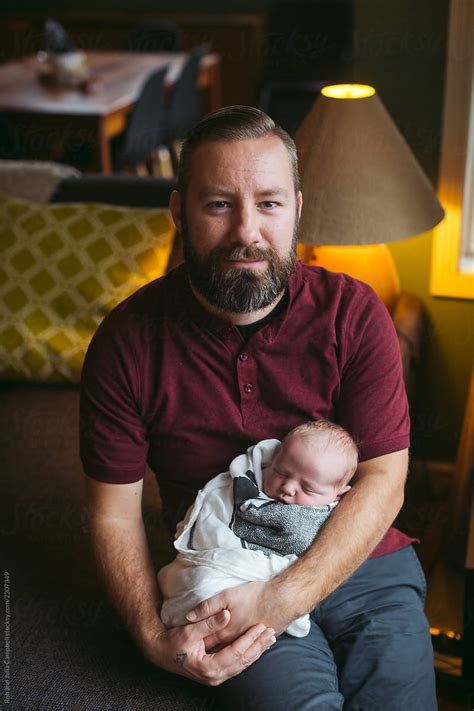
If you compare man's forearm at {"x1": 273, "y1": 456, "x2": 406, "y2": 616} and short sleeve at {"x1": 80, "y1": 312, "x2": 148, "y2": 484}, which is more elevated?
short sleeve at {"x1": 80, "y1": 312, "x2": 148, "y2": 484}

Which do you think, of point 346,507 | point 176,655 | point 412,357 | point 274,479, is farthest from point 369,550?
point 412,357

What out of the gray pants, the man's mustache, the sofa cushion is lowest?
the gray pants

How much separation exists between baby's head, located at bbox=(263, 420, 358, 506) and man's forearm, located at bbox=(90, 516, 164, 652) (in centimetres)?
26

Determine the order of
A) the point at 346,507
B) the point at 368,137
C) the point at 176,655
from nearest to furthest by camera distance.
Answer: the point at 176,655 < the point at 346,507 < the point at 368,137

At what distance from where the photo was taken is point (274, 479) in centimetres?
138

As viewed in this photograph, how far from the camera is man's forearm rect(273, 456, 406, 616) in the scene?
52.0 inches

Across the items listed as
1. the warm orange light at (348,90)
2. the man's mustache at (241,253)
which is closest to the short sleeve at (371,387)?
the man's mustache at (241,253)

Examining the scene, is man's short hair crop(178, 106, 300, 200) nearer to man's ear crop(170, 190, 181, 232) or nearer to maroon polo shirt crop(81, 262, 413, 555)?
man's ear crop(170, 190, 181, 232)

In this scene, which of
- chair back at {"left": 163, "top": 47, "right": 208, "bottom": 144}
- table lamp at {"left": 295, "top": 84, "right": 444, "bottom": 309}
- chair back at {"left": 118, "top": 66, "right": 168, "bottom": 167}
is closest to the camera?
table lamp at {"left": 295, "top": 84, "right": 444, "bottom": 309}

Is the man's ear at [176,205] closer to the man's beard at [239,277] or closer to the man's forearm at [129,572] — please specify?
the man's beard at [239,277]

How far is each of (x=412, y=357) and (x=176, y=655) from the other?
3.68 ft

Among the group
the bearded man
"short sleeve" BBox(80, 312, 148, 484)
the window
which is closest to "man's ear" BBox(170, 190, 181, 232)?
the bearded man

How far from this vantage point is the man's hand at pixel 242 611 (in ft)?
4.19

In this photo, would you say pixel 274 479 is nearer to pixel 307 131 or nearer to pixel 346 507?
pixel 346 507
